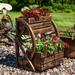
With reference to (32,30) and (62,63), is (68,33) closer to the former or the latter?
(62,63)

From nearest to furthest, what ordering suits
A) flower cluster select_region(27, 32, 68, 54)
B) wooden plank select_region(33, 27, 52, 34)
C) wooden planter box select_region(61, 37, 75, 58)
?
flower cluster select_region(27, 32, 68, 54) → wooden plank select_region(33, 27, 52, 34) → wooden planter box select_region(61, 37, 75, 58)

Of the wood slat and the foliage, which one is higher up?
the wood slat

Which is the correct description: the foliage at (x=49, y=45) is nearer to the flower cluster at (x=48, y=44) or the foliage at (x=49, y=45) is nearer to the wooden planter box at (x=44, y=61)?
the flower cluster at (x=48, y=44)

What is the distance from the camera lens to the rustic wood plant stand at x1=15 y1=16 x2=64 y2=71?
6.80 m

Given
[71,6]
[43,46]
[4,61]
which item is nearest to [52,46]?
[43,46]

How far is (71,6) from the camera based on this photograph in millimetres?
20062

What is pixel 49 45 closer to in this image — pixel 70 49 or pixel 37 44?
pixel 37 44

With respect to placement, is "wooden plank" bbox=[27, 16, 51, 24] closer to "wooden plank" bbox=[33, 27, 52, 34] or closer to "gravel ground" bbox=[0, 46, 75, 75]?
"wooden plank" bbox=[33, 27, 52, 34]

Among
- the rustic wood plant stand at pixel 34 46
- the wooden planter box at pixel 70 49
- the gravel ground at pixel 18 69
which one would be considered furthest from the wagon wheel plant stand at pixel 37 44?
the wooden planter box at pixel 70 49

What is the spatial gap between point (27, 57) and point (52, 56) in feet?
1.68

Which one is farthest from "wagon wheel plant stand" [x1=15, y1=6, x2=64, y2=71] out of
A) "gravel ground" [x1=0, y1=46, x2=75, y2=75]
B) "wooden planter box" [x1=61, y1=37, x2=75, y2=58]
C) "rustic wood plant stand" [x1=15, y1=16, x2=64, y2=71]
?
"wooden planter box" [x1=61, y1=37, x2=75, y2=58]

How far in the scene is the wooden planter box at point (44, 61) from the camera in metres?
6.80

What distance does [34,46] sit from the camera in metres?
6.75

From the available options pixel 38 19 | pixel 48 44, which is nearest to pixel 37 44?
pixel 48 44
